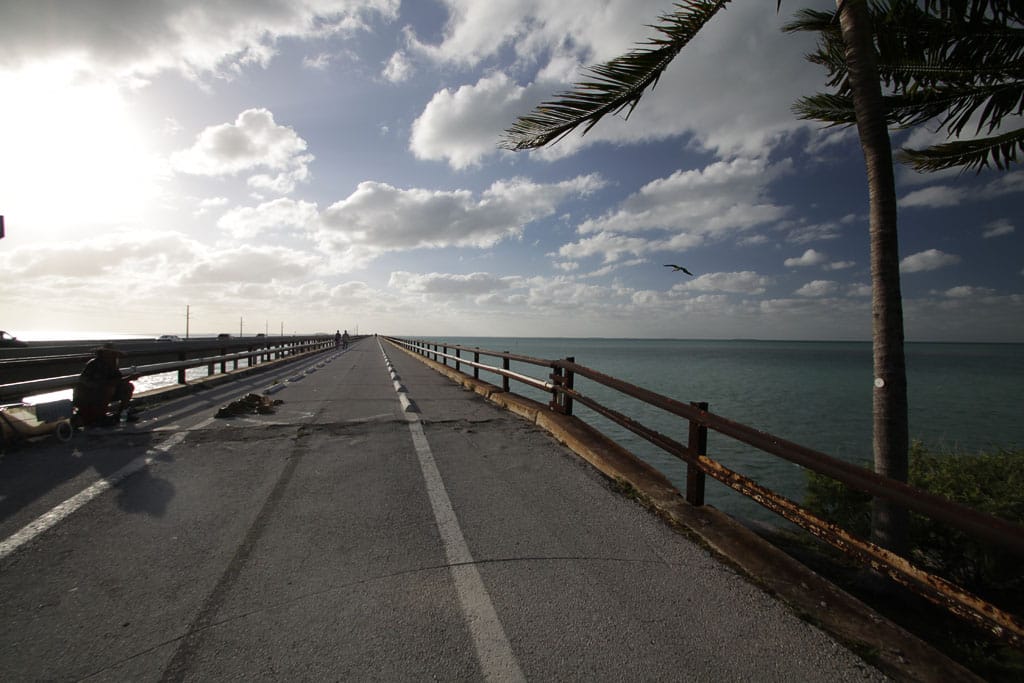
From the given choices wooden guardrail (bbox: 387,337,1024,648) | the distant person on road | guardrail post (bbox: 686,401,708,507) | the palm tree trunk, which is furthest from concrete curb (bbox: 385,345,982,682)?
the distant person on road

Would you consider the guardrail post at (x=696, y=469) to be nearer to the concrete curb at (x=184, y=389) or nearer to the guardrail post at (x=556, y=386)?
the guardrail post at (x=556, y=386)

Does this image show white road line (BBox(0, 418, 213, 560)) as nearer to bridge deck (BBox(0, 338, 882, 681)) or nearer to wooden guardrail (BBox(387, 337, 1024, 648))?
bridge deck (BBox(0, 338, 882, 681))

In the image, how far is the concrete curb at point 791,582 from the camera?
2223mm

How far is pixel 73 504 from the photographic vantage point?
417cm

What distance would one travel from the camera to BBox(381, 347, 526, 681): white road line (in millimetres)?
2191

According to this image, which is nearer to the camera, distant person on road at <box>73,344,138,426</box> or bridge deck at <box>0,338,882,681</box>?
bridge deck at <box>0,338,882,681</box>

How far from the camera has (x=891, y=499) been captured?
94.0 inches

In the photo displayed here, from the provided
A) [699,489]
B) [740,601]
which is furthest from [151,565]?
[699,489]

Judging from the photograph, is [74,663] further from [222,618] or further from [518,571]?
[518,571]

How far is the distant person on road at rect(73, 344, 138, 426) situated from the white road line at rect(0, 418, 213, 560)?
1.89m

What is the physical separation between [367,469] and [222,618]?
9.50 ft

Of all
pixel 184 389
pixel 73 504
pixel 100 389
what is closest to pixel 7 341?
pixel 184 389

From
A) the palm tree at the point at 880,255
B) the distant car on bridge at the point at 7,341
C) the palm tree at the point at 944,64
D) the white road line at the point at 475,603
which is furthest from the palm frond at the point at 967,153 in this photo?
the distant car on bridge at the point at 7,341

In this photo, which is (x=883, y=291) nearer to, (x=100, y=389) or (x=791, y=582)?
(x=791, y=582)
